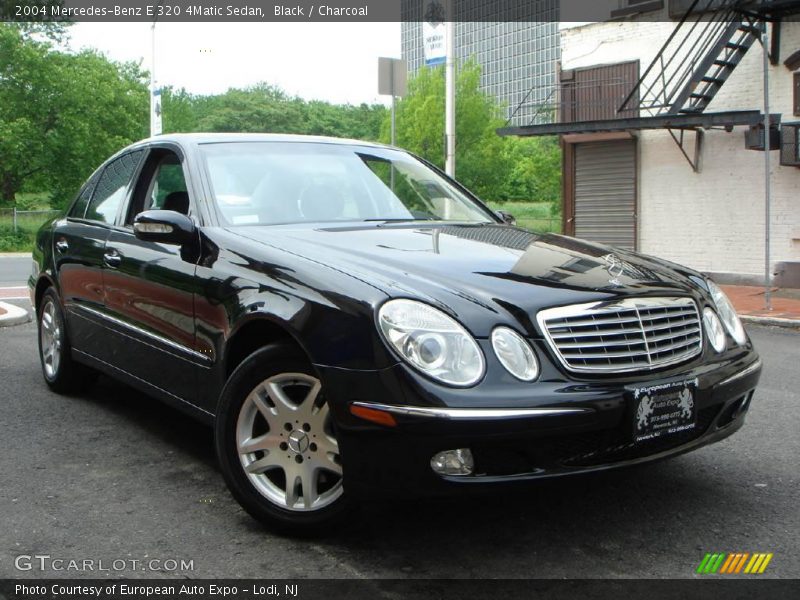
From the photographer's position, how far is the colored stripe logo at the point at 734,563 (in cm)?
322

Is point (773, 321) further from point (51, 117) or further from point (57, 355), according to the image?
point (51, 117)

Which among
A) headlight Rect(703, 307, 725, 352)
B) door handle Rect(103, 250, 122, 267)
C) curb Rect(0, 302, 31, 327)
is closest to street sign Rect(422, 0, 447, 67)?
curb Rect(0, 302, 31, 327)

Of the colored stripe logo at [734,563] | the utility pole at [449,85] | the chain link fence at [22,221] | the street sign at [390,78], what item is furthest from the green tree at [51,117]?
the colored stripe logo at [734,563]

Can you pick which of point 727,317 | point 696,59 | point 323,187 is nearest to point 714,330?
point 727,317

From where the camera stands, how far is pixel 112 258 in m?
5.01

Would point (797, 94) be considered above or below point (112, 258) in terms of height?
above

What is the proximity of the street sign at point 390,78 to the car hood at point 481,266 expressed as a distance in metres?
9.33

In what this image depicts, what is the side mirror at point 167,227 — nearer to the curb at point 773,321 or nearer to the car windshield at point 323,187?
the car windshield at point 323,187

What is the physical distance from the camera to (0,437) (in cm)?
509

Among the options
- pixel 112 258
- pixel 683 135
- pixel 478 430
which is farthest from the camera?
pixel 683 135

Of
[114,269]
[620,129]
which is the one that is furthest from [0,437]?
Result: [620,129]

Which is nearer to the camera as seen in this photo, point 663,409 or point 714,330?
point 663,409

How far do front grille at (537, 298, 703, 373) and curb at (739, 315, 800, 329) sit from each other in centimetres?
784

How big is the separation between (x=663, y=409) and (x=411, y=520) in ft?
3.61
